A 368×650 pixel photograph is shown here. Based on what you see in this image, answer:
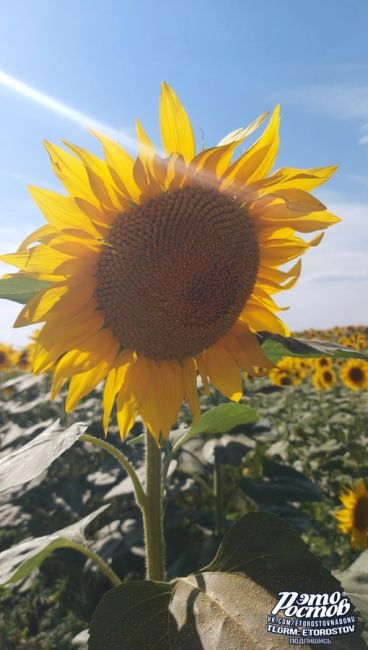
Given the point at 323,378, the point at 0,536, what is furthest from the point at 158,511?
the point at 323,378

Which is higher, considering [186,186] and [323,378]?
[186,186]

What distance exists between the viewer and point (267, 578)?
1.18 metres

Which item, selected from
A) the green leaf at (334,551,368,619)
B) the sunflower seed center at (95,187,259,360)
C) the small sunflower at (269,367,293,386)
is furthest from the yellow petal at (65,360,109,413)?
the small sunflower at (269,367,293,386)

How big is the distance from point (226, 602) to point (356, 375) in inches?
280

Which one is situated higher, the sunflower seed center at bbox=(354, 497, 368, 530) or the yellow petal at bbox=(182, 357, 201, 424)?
the yellow petal at bbox=(182, 357, 201, 424)

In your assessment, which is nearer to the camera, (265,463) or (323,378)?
(265,463)

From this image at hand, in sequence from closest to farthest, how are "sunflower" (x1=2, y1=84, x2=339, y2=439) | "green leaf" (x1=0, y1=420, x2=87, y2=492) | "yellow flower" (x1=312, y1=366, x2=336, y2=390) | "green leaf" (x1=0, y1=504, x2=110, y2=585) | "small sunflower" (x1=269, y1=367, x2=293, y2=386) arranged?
"green leaf" (x1=0, y1=420, x2=87, y2=492), "green leaf" (x1=0, y1=504, x2=110, y2=585), "sunflower" (x1=2, y1=84, x2=339, y2=439), "small sunflower" (x1=269, y1=367, x2=293, y2=386), "yellow flower" (x1=312, y1=366, x2=336, y2=390)

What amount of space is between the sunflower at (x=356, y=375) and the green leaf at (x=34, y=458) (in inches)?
269

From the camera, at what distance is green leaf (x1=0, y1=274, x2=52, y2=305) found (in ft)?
4.52

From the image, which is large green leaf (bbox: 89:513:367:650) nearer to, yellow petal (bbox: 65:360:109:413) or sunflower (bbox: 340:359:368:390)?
yellow petal (bbox: 65:360:109:413)

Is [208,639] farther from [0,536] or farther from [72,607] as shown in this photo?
[0,536]

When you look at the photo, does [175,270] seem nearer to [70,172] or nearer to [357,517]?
[70,172]

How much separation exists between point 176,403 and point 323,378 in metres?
6.10

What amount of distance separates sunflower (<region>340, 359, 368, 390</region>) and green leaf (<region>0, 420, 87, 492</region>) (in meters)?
6.84
